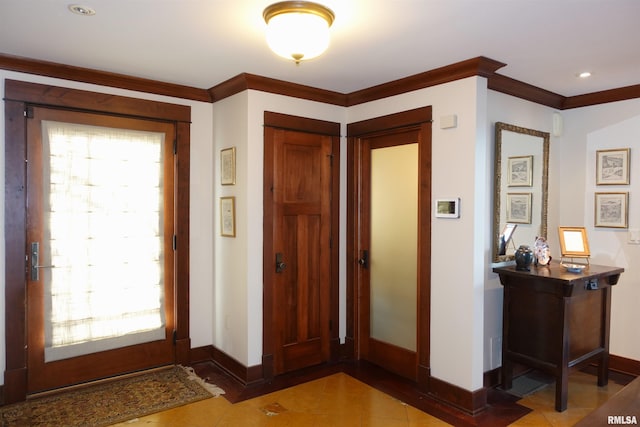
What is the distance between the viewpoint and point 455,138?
3.23 m

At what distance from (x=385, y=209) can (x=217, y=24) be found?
7.03ft

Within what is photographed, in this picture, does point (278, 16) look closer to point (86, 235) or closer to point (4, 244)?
point (86, 235)

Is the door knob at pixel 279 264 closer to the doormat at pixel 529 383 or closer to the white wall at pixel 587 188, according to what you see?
the white wall at pixel 587 188

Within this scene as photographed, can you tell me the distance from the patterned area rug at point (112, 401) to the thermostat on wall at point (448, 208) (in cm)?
220

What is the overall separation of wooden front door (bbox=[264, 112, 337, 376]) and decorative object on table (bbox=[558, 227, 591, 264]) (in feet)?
6.51

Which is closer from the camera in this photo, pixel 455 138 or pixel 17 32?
pixel 17 32

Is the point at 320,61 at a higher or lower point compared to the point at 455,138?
higher

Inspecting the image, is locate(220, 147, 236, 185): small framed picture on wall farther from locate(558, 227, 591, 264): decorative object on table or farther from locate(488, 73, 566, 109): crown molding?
locate(558, 227, 591, 264): decorative object on table

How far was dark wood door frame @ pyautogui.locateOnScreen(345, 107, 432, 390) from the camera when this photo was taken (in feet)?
11.3

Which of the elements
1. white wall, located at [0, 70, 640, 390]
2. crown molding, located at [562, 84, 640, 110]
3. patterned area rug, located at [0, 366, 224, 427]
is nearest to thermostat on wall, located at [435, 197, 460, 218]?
white wall, located at [0, 70, 640, 390]

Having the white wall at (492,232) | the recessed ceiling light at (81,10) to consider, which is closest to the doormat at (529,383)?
the white wall at (492,232)

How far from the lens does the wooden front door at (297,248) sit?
3684mm

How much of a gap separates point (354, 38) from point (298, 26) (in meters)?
0.55

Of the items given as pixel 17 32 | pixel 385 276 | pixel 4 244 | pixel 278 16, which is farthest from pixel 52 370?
pixel 278 16
